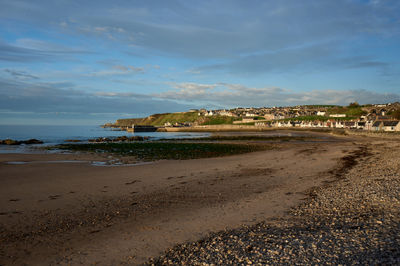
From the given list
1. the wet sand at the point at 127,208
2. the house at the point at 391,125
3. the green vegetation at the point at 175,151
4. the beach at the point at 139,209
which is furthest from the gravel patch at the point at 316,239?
the house at the point at 391,125

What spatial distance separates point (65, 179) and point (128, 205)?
28.2ft

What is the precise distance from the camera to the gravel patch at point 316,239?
631 centimetres

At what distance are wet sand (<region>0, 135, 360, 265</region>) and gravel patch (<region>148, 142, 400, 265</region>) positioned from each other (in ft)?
2.79

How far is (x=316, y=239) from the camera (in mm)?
7328

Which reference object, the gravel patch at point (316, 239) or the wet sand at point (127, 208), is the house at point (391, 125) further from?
the gravel patch at point (316, 239)

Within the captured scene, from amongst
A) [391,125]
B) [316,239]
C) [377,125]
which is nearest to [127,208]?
[316,239]

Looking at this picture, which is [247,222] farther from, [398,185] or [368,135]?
[368,135]

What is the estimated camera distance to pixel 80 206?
12.1m

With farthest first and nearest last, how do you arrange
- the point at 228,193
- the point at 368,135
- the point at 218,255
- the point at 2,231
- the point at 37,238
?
the point at 368,135
the point at 228,193
the point at 2,231
the point at 37,238
the point at 218,255

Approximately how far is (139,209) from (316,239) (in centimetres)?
754

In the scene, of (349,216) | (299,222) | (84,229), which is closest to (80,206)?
(84,229)

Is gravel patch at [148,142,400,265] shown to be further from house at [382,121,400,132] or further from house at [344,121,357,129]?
house at [344,121,357,129]

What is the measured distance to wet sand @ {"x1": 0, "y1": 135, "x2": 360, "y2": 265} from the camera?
791cm

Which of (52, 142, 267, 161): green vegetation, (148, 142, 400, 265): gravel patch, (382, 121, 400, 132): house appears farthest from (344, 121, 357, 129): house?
(148, 142, 400, 265): gravel patch
